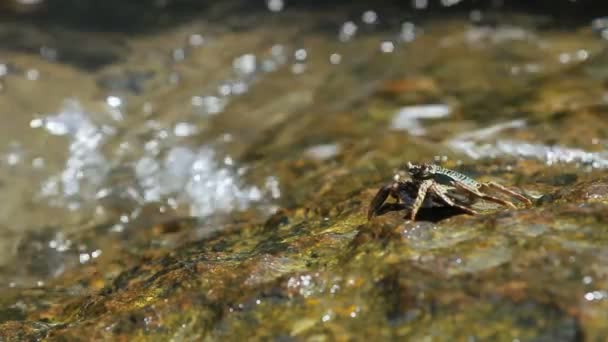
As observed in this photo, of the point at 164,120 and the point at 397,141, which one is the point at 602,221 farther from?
the point at 164,120

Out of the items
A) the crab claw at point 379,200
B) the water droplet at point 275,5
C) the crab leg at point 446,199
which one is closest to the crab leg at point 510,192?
the crab leg at point 446,199

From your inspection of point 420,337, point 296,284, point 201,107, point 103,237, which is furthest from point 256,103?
point 420,337

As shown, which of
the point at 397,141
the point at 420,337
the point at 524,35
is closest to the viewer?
the point at 420,337

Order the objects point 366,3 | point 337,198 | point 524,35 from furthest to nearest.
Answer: point 366,3 → point 524,35 → point 337,198

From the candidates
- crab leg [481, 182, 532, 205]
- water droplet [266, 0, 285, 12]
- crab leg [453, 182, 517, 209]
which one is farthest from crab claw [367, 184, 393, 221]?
water droplet [266, 0, 285, 12]

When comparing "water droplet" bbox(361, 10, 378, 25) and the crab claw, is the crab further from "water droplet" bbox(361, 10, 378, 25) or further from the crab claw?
"water droplet" bbox(361, 10, 378, 25)

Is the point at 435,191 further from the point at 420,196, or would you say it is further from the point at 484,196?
the point at 484,196

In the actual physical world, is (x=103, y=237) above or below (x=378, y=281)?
below

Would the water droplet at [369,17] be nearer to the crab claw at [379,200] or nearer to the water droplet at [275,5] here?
the water droplet at [275,5]
